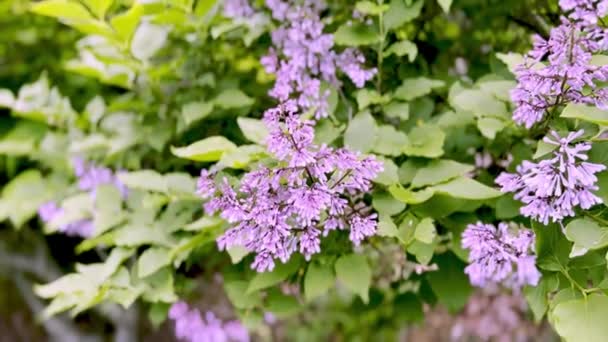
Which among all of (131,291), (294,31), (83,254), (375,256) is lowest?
(83,254)

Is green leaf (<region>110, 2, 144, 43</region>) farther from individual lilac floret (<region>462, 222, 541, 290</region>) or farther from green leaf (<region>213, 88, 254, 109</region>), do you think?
individual lilac floret (<region>462, 222, 541, 290</region>)

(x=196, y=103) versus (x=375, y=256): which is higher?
(x=196, y=103)

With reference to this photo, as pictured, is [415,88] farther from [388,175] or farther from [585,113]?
[585,113]

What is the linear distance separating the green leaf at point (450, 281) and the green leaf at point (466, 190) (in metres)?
0.33

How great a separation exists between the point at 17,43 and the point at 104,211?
125cm

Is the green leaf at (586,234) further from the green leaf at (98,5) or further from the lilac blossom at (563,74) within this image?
the green leaf at (98,5)

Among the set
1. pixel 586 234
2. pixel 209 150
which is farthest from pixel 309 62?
pixel 586 234

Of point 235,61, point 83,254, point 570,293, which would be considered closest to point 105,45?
point 235,61

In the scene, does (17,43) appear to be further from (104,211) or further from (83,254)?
(104,211)

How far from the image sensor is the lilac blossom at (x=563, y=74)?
3.14 feet

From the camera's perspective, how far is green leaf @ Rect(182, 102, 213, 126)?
1455mm

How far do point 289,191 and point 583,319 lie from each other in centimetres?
49

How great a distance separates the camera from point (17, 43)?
250 centimetres

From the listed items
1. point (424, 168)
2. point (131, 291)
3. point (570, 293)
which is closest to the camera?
point (570, 293)
